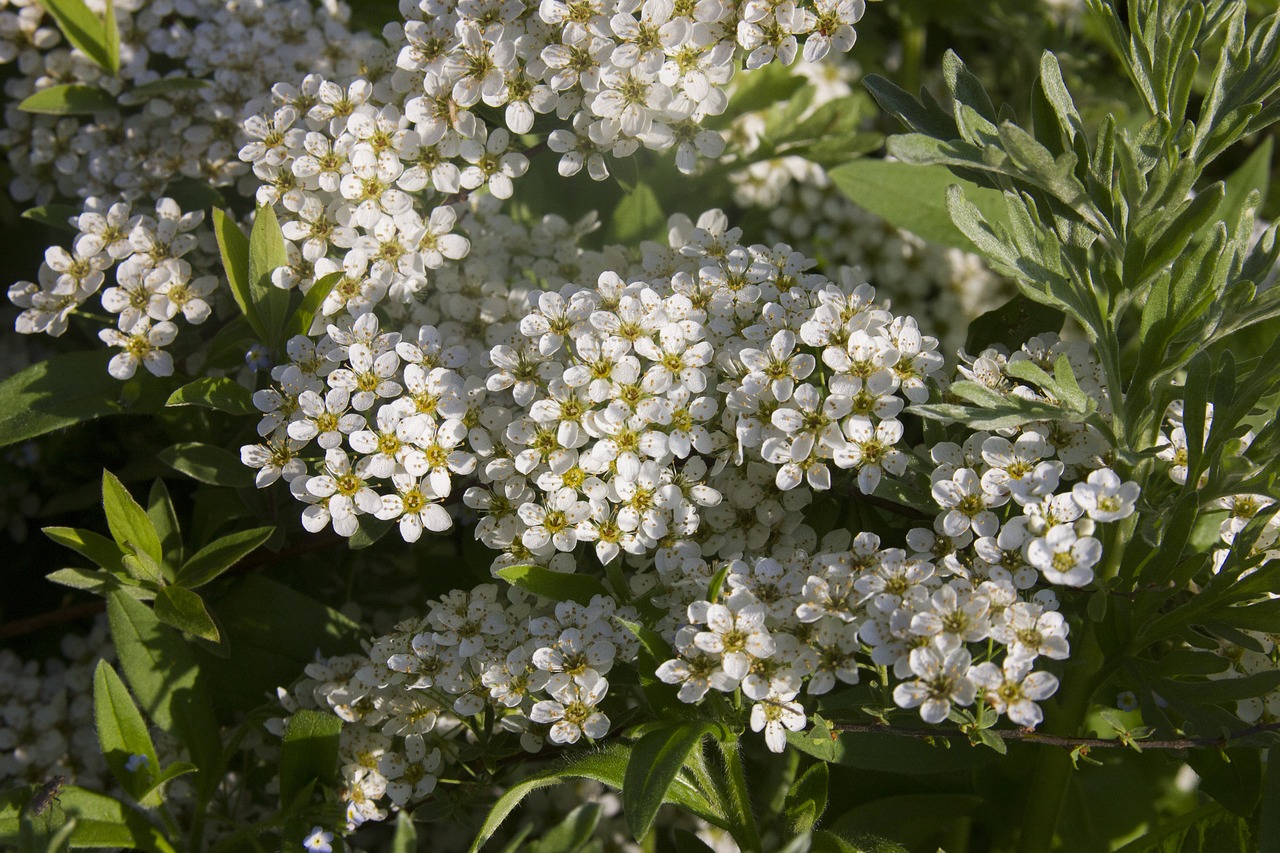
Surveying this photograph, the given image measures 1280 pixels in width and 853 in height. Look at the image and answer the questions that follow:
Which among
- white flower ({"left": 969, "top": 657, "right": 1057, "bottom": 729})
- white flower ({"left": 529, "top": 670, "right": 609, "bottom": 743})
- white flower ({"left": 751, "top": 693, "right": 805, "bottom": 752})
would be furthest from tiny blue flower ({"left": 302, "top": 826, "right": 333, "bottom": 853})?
white flower ({"left": 969, "top": 657, "right": 1057, "bottom": 729})

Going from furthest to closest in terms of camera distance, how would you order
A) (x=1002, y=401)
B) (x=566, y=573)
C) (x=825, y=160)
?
(x=825, y=160)
(x=566, y=573)
(x=1002, y=401)

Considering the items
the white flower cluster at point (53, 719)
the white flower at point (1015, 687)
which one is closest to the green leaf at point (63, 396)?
the white flower cluster at point (53, 719)

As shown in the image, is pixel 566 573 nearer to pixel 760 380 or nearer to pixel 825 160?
pixel 760 380

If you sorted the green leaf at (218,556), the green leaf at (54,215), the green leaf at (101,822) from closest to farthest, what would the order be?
the green leaf at (101,822)
the green leaf at (218,556)
the green leaf at (54,215)

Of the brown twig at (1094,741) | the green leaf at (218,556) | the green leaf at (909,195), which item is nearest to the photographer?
the brown twig at (1094,741)

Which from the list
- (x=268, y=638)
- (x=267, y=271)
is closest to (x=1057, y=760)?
(x=268, y=638)

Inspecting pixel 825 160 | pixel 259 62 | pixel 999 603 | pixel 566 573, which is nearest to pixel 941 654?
pixel 999 603

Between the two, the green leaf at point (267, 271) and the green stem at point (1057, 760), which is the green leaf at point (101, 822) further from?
the green stem at point (1057, 760)
